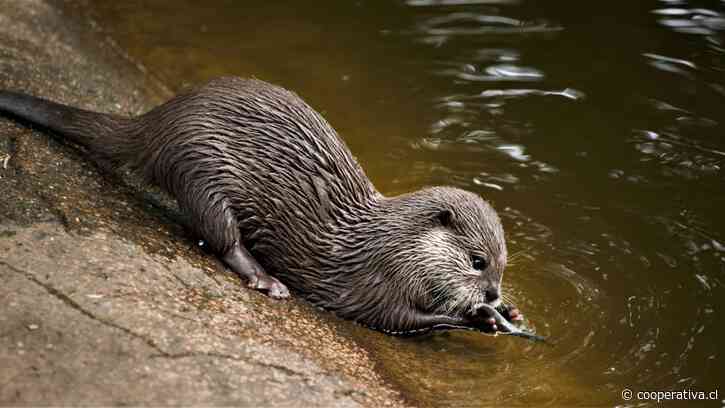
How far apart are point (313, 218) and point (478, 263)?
2.33 feet

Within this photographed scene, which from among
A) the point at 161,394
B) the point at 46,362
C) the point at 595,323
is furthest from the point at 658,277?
the point at 46,362

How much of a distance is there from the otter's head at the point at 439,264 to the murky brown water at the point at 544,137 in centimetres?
13

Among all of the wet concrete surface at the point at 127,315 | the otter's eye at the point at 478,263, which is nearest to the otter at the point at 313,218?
the otter's eye at the point at 478,263

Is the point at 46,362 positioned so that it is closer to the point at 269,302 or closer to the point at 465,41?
the point at 269,302

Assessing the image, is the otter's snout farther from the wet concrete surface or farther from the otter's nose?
the wet concrete surface

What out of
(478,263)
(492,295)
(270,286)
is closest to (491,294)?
(492,295)

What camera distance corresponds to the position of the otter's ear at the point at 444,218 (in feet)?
11.8

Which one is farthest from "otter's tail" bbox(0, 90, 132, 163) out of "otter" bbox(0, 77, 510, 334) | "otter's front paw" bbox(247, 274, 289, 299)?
"otter's front paw" bbox(247, 274, 289, 299)

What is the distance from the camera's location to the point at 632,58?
18.9ft

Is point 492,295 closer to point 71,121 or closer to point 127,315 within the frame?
point 127,315

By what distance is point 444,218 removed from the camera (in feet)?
11.9

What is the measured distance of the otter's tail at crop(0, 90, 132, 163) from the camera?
3.90 m

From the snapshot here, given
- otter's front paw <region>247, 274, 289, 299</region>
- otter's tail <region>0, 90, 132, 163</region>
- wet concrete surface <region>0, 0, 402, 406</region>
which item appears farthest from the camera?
otter's tail <region>0, 90, 132, 163</region>

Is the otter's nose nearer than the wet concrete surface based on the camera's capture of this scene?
No
